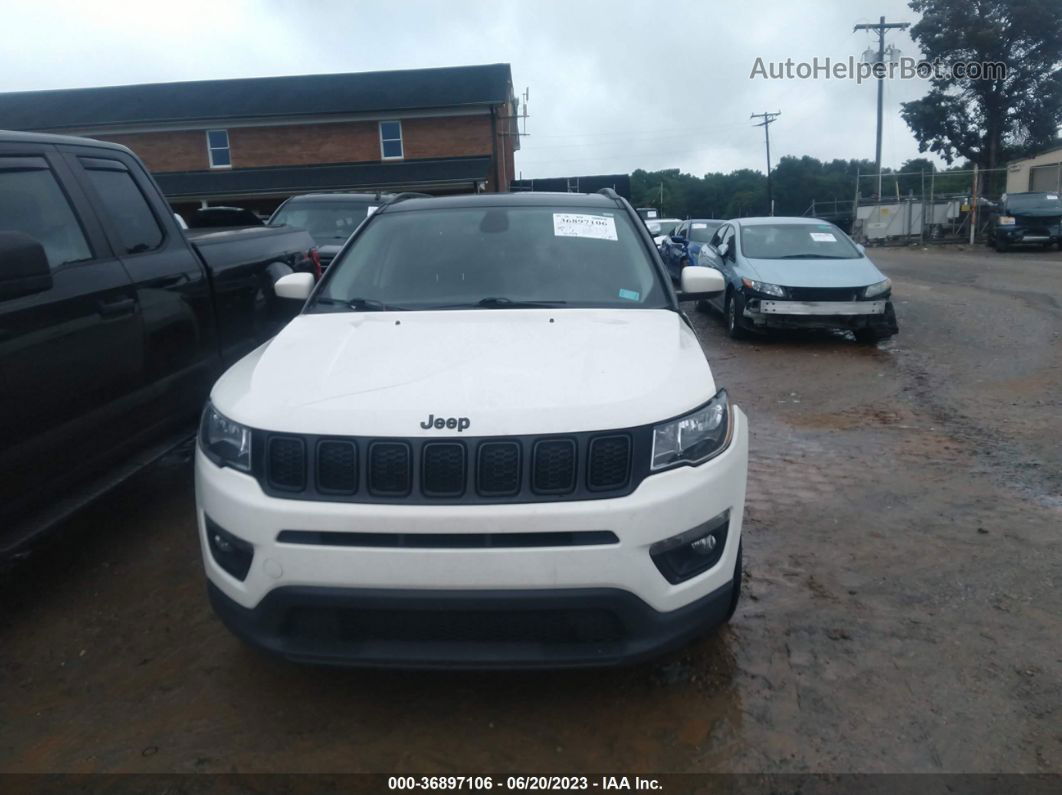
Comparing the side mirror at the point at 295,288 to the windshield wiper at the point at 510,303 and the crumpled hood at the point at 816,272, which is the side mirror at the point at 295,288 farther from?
the crumpled hood at the point at 816,272

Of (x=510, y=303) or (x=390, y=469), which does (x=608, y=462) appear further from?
(x=510, y=303)

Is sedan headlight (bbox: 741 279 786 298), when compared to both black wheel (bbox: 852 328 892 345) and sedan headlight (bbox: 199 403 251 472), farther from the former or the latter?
sedan headlight (bbox: 199 403 251 472)

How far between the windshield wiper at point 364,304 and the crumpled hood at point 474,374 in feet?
0.36

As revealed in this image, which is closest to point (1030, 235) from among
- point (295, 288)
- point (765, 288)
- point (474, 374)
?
point (765, 288)

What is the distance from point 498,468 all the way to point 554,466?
17 cm

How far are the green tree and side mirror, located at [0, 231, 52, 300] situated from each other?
45.5m

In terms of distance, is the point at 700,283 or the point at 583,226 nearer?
the point at 583,226

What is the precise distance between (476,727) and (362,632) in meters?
0.56

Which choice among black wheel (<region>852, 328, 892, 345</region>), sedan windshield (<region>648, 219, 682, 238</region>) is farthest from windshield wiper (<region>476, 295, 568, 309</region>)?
sedan windshield (<region>648, 219, 682, 238</region>)

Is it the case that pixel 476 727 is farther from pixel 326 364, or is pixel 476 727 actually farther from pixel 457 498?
pixel 326 364

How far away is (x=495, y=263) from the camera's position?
4.07 m

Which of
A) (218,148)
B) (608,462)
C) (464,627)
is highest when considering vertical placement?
(218,148)

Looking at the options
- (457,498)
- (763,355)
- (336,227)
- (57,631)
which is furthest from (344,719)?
(336,227)

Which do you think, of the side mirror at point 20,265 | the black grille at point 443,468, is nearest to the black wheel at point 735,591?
the black grille at point 443,468
